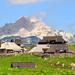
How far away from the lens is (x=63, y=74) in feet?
135

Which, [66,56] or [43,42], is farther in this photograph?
[43,42]

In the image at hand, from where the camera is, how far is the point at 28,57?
8712 cm

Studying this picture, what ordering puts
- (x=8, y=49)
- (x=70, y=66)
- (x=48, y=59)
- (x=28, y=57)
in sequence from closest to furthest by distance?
(x=70, y=66), (x=48, y=59), (x=28, y=57), (x=8, y=49)

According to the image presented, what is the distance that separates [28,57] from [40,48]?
1033 inches

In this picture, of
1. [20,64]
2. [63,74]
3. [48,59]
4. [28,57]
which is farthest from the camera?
[28,57]

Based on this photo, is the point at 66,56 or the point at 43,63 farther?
the point at 66,56

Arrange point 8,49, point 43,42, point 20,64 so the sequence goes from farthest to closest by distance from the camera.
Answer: point 43,42 → point 8,49 → point 20,64

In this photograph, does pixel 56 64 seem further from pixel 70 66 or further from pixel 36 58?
pixel 36 58

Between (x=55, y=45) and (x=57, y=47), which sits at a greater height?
(x=55, y=45)

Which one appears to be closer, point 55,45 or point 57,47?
point 57,47

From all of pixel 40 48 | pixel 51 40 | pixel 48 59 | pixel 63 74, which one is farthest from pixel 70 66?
pixel 51 40

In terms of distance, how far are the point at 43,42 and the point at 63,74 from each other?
277 feet

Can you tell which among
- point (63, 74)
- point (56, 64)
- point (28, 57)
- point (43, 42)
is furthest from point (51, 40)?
point (63, 74)

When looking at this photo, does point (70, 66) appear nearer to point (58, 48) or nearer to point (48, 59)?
point (48, 59)
